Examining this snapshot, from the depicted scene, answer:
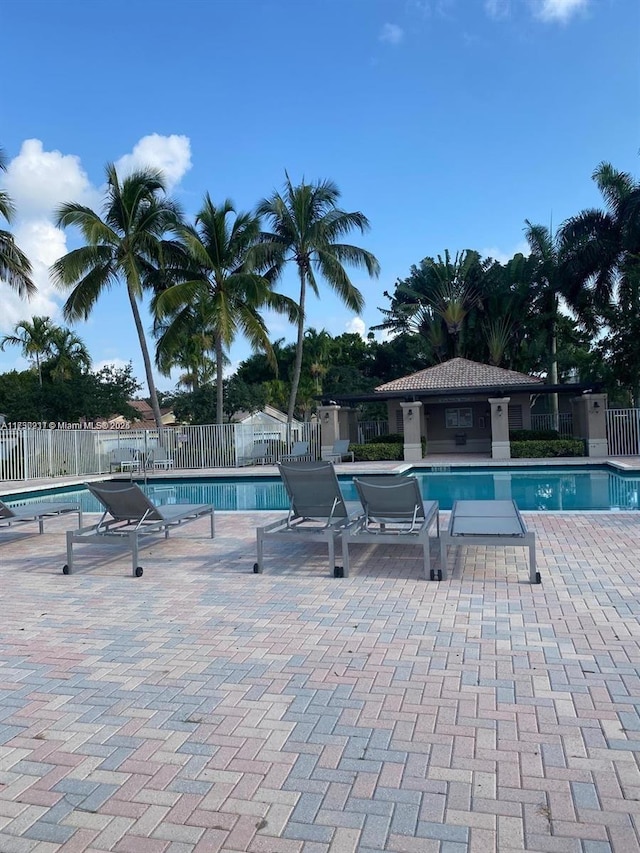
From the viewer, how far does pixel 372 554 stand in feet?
23.4

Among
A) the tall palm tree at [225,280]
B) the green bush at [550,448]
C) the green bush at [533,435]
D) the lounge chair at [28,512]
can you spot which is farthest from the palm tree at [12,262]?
the green bush at [533,435]

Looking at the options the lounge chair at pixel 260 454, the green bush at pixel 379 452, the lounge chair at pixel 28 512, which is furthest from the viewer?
the lounge chair at pixel 260 454

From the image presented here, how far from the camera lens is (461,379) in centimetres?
2716

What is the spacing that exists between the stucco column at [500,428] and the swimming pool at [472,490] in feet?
8.39

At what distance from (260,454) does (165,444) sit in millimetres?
3783

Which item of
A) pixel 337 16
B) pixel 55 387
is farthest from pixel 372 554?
pixel 55 387

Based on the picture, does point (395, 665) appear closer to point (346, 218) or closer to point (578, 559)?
point (578, 559)

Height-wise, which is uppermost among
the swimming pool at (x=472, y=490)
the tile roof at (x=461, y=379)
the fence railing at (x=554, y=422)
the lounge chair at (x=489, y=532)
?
the tile roof at (x=461, y=379)

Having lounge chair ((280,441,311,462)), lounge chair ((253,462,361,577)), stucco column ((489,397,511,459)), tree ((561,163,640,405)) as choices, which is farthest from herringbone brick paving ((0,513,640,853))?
tree ((561,163,640,405))

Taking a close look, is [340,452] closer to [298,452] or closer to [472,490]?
[298,452]

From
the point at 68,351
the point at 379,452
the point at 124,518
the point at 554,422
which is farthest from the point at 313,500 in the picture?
the point at 68,351

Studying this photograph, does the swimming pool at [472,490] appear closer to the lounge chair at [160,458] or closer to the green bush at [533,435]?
the lounge chair at [160,458]

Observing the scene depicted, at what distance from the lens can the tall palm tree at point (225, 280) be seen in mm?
23859

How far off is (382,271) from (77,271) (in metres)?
12.5
